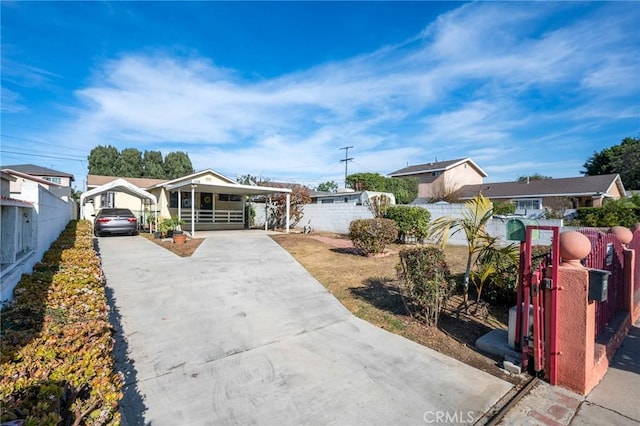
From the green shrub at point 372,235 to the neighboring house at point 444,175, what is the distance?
2338cm

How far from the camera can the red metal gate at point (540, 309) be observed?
2.94 meters

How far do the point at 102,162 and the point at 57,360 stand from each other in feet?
172

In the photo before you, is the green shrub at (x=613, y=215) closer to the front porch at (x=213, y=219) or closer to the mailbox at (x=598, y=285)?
the mailbox at (x=598, y=285)

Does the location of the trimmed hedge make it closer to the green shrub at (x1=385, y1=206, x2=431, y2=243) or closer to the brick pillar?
the green shrub at (x1=385, y1=206, x2=431, y2=243)

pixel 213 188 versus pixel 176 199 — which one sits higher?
pixel 213 188

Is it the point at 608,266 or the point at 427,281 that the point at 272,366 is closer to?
the point at 427,281

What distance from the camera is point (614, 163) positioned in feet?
116

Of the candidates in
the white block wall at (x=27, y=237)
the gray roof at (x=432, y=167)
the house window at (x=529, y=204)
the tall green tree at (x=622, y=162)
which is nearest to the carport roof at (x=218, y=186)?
the white block wall at (x=27, y=237)

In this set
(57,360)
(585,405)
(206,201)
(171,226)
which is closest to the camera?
(57,360)

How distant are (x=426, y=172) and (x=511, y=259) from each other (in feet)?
103

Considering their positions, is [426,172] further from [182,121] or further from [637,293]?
[637,293]

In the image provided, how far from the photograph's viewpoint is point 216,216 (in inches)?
716

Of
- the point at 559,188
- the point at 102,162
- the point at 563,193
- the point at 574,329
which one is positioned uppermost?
the point at 102,162

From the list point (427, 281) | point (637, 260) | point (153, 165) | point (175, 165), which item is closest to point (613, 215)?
point (637, 260)
